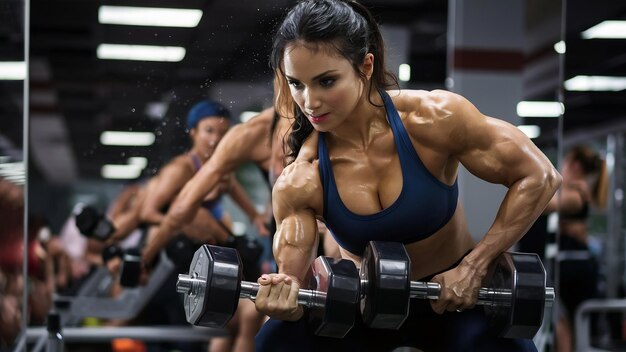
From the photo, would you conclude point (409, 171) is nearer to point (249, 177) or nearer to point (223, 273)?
point (223, 273)

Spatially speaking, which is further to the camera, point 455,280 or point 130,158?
point 130,158

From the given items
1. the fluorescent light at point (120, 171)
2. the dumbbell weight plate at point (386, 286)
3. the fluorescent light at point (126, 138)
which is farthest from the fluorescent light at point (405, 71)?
the dumbbell weight plate at point (386, 286)

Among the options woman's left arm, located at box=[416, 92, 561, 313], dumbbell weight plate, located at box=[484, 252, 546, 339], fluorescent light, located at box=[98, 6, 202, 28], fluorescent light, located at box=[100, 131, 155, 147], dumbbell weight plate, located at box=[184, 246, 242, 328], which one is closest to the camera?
dumbbell weight plate, located at box=[184, 246, 242, 328]

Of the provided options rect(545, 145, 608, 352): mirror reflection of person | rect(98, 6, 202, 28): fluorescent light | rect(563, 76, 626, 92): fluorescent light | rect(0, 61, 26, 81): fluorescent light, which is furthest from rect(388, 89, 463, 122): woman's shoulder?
rect(563, 76, 626, 92): fluorescent light

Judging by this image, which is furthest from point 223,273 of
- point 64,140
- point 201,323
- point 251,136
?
point 64,140

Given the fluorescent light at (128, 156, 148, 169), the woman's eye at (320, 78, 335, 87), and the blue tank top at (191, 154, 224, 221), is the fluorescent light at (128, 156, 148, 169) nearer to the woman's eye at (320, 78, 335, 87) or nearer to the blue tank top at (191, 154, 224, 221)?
the blue tank top at (191, 154, 224, 221)

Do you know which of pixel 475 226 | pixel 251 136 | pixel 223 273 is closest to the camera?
pixel 223 273

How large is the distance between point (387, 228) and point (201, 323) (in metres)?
0.43

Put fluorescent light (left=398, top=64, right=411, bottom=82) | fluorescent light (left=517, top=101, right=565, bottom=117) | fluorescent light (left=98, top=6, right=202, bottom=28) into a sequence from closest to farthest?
fluorescent light (left=98, top=6, right=202, bottom=28), fluorescent light (left=517, top=101, right=565, bottom=117), fluorescent light (left=398, top=64, right=411, bottom=82)

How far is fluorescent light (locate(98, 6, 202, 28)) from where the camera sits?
318cm

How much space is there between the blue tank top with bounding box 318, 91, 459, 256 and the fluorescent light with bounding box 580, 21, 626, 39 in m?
3.28

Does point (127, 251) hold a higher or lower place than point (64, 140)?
lower

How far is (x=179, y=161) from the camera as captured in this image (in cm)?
394

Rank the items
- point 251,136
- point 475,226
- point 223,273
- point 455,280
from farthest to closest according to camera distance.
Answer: point 475,226 < point 251,136 < point 455,280 < point 223,273
